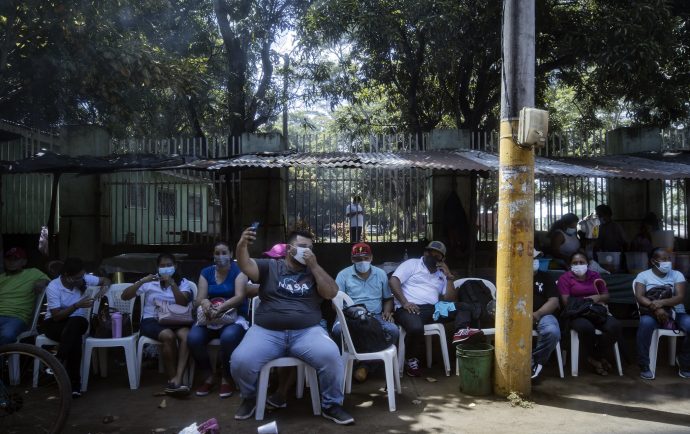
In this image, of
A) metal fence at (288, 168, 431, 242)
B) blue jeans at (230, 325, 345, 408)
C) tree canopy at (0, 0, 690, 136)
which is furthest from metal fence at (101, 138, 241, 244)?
blue jeans at (230, 325, 345, 408)

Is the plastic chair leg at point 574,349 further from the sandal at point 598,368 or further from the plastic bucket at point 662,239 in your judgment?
the plastic bucket at point 662,239

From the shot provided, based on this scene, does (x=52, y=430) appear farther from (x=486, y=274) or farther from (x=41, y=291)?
(x=486, y=274)

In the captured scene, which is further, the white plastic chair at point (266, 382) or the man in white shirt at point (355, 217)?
the man in white shirt at point (355, 217)

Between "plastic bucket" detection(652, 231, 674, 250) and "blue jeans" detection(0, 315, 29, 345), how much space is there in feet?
29.8

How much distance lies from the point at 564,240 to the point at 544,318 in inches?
95.3

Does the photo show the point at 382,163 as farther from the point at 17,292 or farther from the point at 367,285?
the point at 17,292

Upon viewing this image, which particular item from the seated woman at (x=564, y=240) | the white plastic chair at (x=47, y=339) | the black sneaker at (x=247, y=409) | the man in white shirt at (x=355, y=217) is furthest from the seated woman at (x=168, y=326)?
the man in white shirt at (x=355, y=217)

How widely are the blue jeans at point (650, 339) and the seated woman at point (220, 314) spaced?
13.2ft

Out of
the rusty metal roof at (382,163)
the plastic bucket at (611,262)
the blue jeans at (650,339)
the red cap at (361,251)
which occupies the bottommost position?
the blue jeans at (650,339)

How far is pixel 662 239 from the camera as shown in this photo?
9055mm

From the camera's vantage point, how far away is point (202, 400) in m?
4.98

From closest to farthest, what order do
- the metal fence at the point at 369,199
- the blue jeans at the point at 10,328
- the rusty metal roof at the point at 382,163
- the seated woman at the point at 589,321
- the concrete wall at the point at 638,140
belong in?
the blue jeans at the point at 10,328 < the seated woman at the point at 589,321 < the rusty metal roof at the point at 382,163 < the concrete wall at the point at 638,140 < the metal fence at the point at 369,199

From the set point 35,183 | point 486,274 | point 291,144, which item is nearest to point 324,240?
point 291,144

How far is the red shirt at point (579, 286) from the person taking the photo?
5.87 m
